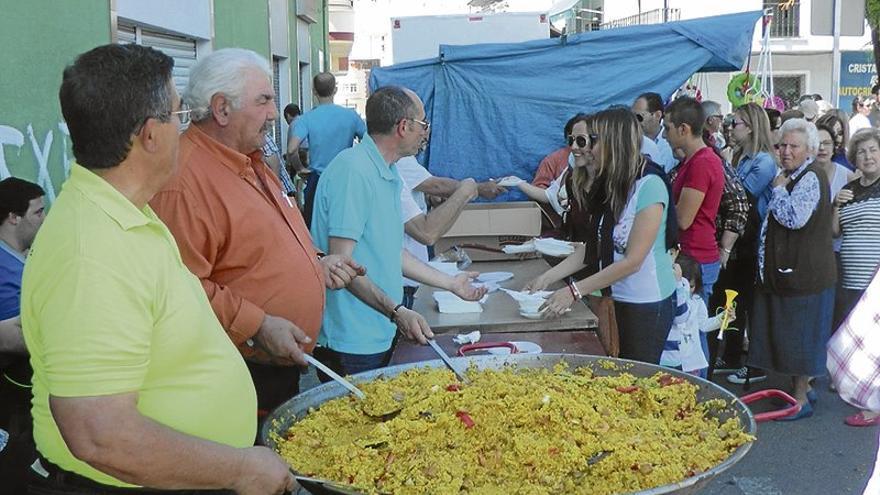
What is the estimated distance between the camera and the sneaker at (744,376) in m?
6.18

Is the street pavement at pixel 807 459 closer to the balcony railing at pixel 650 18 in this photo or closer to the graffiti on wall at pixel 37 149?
the graffiti on wall at pixel 37 149

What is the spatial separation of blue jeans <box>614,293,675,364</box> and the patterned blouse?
1.48m

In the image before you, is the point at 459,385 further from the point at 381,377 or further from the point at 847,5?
the point at 847,5

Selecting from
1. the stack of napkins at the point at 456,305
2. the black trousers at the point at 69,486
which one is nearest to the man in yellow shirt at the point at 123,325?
the black trousers at the point at 69,486

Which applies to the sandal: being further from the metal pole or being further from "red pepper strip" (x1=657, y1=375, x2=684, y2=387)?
the metal pole

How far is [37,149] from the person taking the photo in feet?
13.6

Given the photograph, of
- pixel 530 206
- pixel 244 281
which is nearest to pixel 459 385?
pixel 244 281

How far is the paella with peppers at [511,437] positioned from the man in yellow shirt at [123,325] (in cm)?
30

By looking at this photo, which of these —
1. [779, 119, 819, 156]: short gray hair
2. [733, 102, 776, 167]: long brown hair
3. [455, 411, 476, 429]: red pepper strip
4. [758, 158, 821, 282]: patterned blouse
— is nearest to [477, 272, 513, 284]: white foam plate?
[758, 158, 821, 282]: patterned blouse

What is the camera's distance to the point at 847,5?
2923 cm

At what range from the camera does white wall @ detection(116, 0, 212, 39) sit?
18.7ft

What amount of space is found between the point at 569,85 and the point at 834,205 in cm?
300

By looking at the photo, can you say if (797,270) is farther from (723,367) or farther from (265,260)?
(265,260)

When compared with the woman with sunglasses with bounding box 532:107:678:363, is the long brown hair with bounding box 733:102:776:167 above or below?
above
